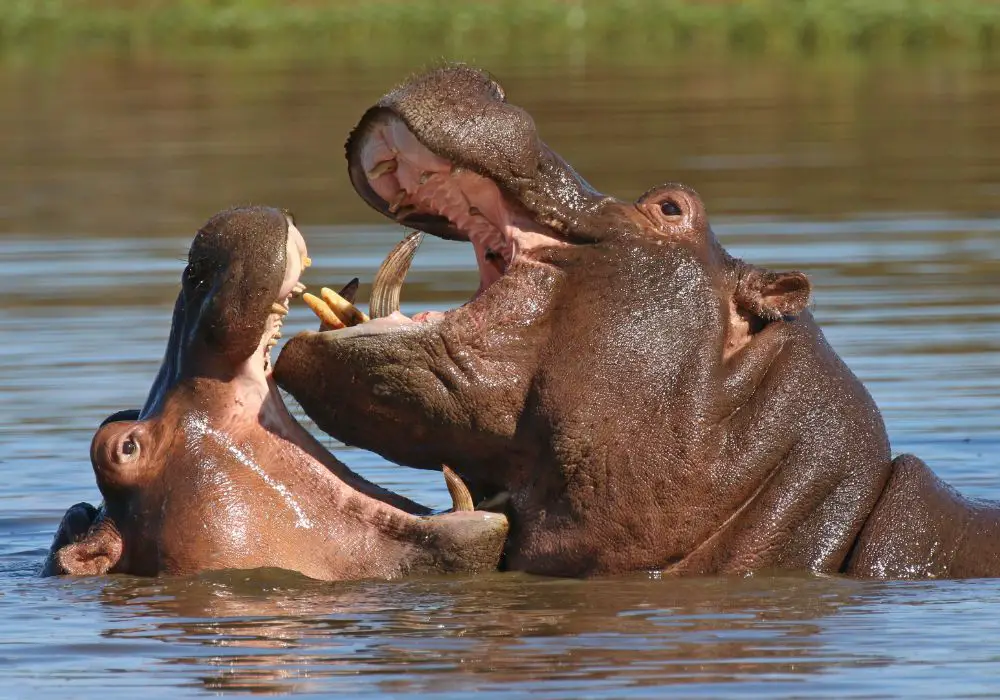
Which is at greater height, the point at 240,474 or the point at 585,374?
the point at 585,374

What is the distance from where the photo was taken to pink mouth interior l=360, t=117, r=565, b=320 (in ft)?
20.6

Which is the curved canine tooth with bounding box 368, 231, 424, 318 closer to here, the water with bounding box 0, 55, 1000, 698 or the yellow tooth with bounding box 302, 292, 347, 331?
the yellow tooth with bounding box 302, 292, 347, 331

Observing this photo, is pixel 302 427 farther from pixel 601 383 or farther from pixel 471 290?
pixel 471 290

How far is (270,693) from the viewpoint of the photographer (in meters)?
5.46

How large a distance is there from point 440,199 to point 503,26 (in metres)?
30.5

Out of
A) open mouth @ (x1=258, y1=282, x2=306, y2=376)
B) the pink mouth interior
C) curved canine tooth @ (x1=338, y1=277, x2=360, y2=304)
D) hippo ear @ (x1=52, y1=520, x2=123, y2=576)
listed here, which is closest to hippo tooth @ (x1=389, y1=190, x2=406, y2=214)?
the pink mouth interior

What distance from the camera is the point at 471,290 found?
42.8 ft

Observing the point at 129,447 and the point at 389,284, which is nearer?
the point at 129,447

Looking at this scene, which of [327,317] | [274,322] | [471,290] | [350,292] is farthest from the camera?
[471,290]

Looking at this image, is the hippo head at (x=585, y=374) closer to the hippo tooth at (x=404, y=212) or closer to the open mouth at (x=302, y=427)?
the hippo tooth at (x=404, y=212)

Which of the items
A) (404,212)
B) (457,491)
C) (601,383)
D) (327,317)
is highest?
(404,212)

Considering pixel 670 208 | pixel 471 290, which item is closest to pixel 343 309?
pixel 670 208

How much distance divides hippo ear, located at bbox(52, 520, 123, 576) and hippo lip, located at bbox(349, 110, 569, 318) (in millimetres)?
1051

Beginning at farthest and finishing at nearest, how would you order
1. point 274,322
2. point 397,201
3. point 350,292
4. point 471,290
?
point 471,290, point 350,292, point 397,201, point 274,322
